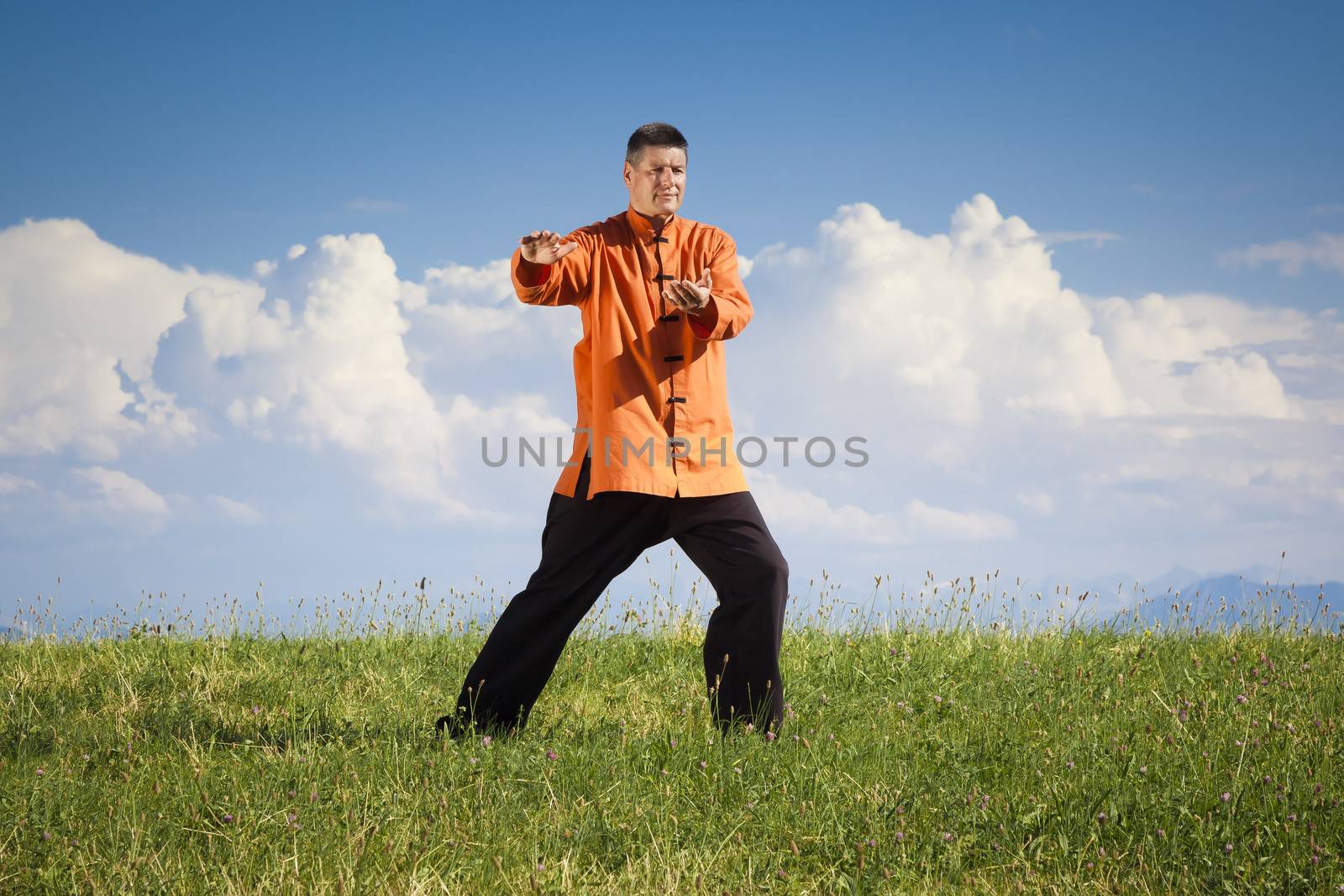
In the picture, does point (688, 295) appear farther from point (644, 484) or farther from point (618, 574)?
point (618, 574)

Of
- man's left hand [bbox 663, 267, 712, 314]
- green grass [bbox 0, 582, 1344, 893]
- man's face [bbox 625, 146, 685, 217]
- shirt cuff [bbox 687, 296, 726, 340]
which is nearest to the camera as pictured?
green grass [bbox 0, 582, 1344, 893]

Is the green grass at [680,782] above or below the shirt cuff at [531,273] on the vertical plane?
below

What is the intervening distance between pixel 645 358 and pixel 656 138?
104 centimetres

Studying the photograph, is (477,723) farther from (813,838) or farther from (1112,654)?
(1112,654)

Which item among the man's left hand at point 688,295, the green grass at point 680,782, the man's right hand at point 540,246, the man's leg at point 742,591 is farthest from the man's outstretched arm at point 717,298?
the green grass at point 680,782

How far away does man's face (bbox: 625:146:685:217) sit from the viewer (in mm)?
5125

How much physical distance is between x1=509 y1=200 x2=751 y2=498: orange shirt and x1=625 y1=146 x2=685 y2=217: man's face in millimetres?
122

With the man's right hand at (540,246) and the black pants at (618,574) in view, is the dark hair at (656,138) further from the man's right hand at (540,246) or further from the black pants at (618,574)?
the black pants at (618,574)

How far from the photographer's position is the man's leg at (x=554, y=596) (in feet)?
16.5

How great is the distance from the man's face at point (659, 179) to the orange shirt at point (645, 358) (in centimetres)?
12

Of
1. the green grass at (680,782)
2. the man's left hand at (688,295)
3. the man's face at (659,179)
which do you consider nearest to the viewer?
the green grass at (680,782)

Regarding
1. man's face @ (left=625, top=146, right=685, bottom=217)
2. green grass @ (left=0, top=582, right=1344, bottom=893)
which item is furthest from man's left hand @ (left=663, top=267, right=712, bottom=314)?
green grass @ (left=0, top=582, right=1344, bottom=893)

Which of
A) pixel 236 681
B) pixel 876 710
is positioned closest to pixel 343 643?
pixel 236 681

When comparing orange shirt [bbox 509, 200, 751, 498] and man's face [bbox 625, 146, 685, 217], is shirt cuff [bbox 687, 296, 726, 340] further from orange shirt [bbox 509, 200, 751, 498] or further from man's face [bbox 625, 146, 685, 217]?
man's face [bbox 625, 146, 685, 217]
